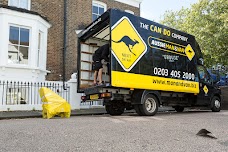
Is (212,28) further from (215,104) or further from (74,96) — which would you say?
(74,96)

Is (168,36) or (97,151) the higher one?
(168,36)

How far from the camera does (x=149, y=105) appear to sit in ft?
31.0

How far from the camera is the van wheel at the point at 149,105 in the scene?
902cm

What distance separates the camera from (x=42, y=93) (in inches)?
365

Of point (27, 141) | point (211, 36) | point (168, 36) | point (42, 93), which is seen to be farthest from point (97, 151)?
point (211, 36)

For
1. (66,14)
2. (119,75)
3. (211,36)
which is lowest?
(119,75)

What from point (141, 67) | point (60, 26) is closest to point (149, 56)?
point (141, 67)

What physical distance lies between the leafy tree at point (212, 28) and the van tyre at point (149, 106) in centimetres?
889

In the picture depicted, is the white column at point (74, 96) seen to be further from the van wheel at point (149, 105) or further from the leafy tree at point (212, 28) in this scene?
the leafy tree at point (212, 28)

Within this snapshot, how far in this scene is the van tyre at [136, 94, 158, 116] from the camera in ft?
29.6

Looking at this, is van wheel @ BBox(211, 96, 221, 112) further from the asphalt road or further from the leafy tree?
the asphalt road

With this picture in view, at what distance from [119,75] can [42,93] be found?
299 cm

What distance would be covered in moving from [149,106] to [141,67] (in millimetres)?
1511

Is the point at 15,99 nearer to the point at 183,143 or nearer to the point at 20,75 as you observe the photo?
the point at 20,75
